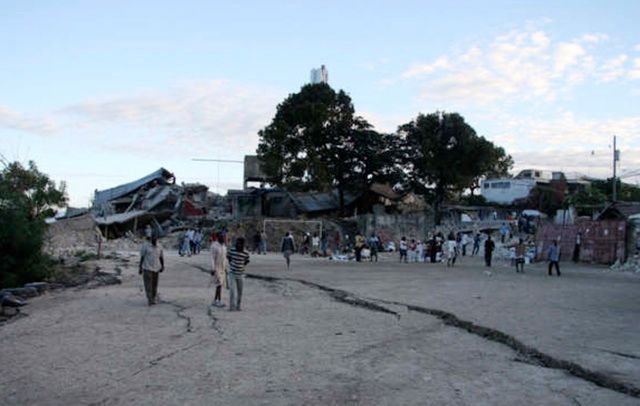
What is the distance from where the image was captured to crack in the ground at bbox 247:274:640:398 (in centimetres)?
725

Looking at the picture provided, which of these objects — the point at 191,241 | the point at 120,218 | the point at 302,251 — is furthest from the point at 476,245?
the point at 120,218

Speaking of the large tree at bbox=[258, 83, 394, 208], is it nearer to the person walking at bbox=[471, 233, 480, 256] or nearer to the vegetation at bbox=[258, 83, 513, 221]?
the vegetation at bbox=[258, 83, 513, 221]

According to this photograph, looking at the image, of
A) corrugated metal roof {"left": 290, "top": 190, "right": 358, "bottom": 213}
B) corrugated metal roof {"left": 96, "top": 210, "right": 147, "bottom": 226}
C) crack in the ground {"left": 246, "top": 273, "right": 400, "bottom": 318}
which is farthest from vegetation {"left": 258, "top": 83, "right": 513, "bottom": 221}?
Answer: crack in the ground {"left": 246, "top": 273, "right": 400, "bottom": 318}

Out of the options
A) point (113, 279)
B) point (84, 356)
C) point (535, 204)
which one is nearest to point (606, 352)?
point (84, 356)

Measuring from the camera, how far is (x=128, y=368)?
8.06m

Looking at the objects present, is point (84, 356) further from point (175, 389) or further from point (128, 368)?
point (175, 389)

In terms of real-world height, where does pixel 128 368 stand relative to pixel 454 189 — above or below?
below

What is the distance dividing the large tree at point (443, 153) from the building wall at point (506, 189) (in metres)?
23.7

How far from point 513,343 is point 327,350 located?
2.90 m

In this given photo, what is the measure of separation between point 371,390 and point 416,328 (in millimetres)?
4462

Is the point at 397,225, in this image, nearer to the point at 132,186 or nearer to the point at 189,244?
the point at 189,244

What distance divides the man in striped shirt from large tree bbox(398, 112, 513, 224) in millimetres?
41747

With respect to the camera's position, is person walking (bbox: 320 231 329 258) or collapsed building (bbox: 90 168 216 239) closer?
person walking (bbox: 320 231 329 258)

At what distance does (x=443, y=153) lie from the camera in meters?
55.6
